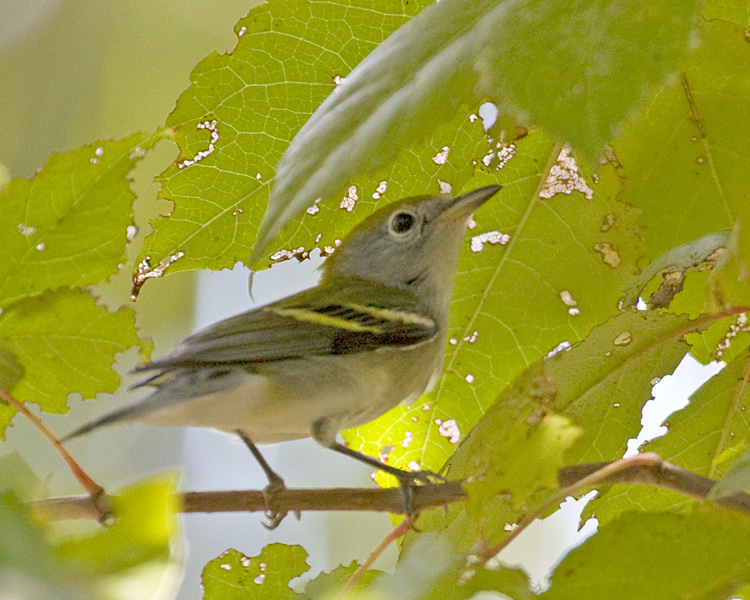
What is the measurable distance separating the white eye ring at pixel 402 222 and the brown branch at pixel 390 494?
78 cm

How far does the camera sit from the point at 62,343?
3.86 ft

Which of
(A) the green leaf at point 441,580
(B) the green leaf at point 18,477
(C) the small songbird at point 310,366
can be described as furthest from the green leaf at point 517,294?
(B) the green leaf at point 18,477

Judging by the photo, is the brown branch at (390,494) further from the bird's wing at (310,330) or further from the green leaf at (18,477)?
the green leaf at (18,477)

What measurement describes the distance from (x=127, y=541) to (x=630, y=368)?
2.86ft

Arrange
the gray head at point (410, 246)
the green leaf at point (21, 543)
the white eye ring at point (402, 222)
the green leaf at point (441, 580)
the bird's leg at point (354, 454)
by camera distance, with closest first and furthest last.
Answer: the green leaf at point (21, 543) → the green leaf at point (441, 580) → the bird's leg at point (354, 454) → the gray head at point (410, 246) → the white eye ring at point (402, 222)

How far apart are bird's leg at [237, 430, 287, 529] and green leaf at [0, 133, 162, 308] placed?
363 millimetres

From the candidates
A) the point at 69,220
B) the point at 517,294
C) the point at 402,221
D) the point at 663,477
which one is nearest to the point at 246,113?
the point at 69,220

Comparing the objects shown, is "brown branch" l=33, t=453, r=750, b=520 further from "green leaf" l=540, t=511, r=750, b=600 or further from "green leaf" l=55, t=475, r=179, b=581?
"green leaf" l=55, t=475, r=179, b=581

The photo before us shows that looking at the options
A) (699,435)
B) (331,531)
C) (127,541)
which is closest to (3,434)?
(127,541)

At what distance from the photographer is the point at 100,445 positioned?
4.60 metres

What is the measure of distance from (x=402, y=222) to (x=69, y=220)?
857 millimetres

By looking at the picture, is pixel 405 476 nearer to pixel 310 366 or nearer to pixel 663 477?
pixel 310 366

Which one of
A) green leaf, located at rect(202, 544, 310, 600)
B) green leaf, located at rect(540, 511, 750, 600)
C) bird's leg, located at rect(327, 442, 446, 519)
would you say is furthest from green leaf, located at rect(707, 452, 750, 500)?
green leaf, located at rect(202, 544, 310, 600)

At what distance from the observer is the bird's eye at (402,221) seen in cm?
176
